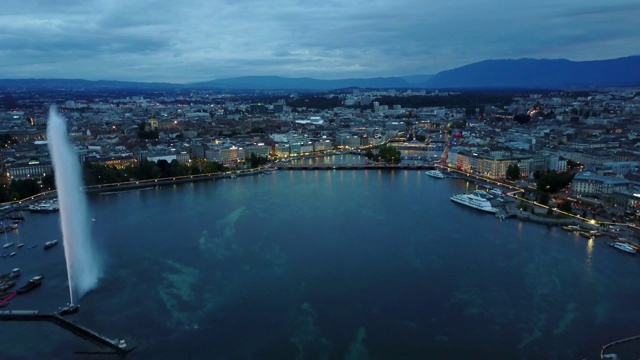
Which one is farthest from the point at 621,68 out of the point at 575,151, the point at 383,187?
the point at 383,187

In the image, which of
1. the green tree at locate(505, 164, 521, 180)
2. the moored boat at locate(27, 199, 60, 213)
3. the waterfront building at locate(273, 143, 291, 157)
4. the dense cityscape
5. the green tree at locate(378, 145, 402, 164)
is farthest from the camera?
the waterfront building at locate(273, 143, 291, 157)

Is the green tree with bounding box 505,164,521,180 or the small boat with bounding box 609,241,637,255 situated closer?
the small boat with bounding box 609,241,637,255

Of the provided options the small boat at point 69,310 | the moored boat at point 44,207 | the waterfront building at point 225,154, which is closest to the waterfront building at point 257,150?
the waterfront building at point 225,154

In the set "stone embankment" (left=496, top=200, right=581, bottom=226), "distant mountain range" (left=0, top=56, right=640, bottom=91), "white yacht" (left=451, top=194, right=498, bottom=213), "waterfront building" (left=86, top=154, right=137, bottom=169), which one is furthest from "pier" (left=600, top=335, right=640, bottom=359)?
"distant mountain range" (left=0, top=56, right=640, bottom=91)

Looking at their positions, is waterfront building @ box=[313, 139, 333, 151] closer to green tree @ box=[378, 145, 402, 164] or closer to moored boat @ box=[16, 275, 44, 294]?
green tree @ box=[378, 145, 402, 164]

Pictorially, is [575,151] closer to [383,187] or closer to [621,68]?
[383,187]

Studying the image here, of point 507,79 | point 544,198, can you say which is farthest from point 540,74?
point 544,198

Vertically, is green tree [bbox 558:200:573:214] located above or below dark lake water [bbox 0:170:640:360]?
above
